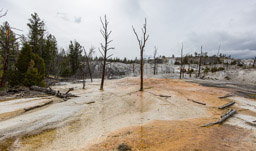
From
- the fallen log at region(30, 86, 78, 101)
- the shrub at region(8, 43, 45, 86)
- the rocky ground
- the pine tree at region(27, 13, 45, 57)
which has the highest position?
the pine tree at region(27, 13, 45, 57)

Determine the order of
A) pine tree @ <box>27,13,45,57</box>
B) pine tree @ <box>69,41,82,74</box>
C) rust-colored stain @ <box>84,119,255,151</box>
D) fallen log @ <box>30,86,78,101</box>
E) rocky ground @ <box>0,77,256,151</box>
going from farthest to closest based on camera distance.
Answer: pine tree @ <box>69,41,82,74</box> → pine tree @ <box>27,13,45,57</box> → fallen log @ <box>30,86,78,101</box> → rocky ground @ <box>0,77,256,151</box> → rust-colored stain @ <box>84,119,255,151</box>

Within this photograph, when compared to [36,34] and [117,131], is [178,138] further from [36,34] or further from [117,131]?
[36,34]

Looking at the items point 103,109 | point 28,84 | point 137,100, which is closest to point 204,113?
point 137,100

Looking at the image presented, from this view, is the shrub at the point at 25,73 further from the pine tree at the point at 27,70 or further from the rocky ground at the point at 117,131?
the rocky ground at the point at 117,131

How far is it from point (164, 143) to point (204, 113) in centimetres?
477

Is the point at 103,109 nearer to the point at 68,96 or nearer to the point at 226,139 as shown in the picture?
the point at 68,96

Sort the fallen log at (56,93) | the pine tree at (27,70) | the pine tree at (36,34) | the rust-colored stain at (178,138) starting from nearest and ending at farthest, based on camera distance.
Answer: the rust-colored stain at (178,138) → the fallen log at (56,93) → the pine tree at (27,70) → the pine tree at (36,34)

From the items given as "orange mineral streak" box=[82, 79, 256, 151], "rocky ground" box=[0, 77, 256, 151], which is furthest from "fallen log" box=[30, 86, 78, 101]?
"orange mineral streak" box=[82, 79, 256, 151]

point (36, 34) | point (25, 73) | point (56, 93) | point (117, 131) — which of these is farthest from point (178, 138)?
point (36, 34)

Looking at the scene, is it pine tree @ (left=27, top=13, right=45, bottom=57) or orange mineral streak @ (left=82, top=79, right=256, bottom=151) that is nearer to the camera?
orange mineral streak @ (left=82, top=79, right=256, bottom=151)

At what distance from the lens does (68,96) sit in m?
10.2

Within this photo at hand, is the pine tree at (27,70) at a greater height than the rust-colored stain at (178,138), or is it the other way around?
the pine tree at (27,70)

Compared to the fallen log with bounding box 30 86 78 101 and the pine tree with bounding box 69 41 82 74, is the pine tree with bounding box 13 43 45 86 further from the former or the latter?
the pine tree with bounding box 69 41 82 74

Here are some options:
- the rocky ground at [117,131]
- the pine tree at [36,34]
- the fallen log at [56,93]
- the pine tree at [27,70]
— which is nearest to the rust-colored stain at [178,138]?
the rocky ground at [117,131]
